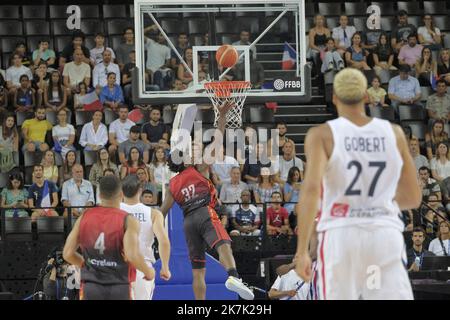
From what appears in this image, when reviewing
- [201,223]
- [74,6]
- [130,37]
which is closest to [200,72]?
[201,223]

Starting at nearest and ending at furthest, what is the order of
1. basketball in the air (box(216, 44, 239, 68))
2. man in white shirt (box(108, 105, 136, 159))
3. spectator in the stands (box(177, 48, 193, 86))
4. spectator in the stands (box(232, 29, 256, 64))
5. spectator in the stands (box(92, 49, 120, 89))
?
basketball in the air (box(216, 44, 239, 68)) < spectator in the stands (box(177, 48, 193, 86)) < spectator in the stands (box(232, 29, 256, 64)) < man in white shirt (box(108, 105, 136, 159)) < spectator in the stands (box(92, 49, 120, 89))

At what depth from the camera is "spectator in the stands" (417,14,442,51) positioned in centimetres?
2030

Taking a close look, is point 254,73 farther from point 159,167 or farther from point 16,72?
point 16,72

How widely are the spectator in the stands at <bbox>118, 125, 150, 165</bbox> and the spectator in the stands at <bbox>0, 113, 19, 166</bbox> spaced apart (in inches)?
71.8

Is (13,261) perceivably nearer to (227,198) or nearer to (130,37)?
(227,198)

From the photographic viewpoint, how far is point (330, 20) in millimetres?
20938

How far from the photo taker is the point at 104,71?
18859 mm

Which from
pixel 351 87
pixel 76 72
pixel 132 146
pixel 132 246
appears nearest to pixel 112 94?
pixel 76 72

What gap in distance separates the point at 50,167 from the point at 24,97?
7.19 ft

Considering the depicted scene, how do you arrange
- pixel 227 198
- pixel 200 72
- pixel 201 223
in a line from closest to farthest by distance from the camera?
1. pixel 201 223
2. pixel 200 72
3. pixel 227 198

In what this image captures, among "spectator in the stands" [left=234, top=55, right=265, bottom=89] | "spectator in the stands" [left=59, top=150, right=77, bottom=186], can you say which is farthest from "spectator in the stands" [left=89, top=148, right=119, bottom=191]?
"spectator in the stands" [left=234, top=55, right=265, bottom=89]

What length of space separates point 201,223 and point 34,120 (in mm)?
6665

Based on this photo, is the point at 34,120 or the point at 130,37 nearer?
the point at 34,120

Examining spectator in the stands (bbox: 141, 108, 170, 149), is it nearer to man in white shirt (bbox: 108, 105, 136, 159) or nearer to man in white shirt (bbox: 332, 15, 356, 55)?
man in white shirt (bbox: 108, 105, 136, 159)
